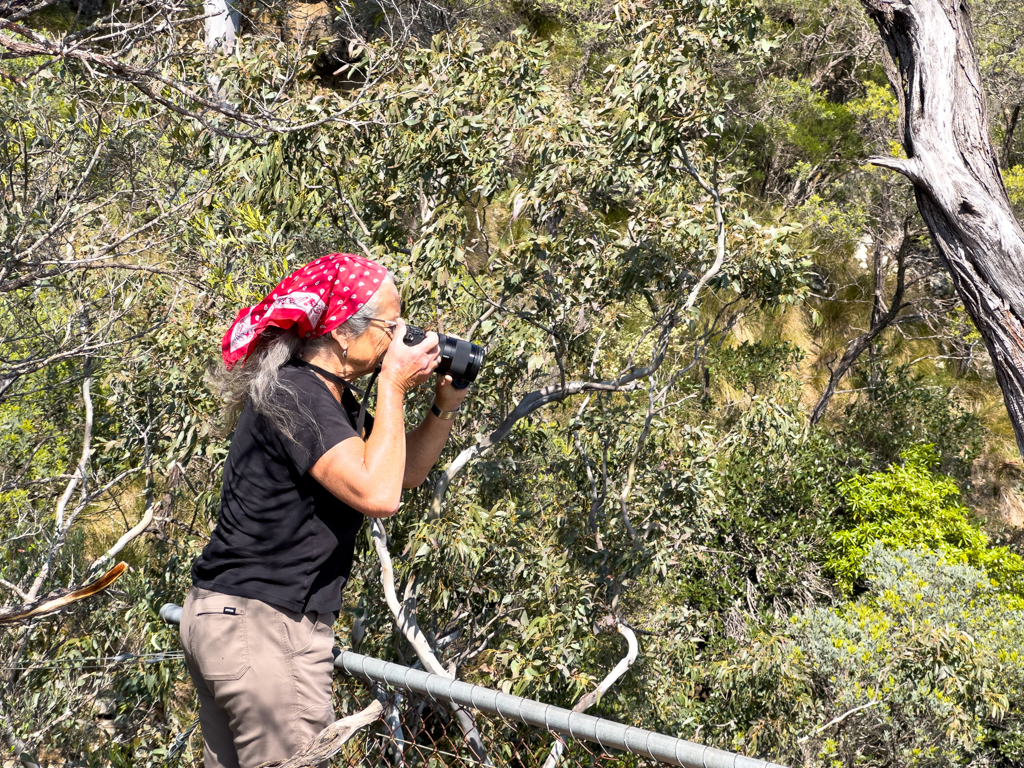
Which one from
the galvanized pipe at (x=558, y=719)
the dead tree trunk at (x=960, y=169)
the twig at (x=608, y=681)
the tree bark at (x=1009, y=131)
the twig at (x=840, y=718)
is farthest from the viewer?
the tree bark at (x=1009, y=131)

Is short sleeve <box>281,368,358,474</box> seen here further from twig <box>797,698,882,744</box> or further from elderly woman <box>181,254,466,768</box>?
twig <box>797,698,882,744</box>

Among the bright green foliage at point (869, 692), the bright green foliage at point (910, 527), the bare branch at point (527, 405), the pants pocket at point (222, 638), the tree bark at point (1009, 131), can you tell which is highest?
the pants pocket at point (222, 638)

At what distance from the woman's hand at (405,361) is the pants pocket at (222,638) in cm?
51

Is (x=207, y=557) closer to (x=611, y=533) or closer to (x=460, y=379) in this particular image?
(x=460, y=379)

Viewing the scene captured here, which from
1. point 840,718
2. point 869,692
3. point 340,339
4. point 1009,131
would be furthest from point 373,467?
point 1009,131

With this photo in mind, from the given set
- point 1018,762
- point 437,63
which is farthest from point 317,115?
point 1018,762

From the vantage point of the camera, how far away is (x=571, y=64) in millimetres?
10820

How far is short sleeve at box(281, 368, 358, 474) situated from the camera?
5.45 feet

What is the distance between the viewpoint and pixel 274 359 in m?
1.79

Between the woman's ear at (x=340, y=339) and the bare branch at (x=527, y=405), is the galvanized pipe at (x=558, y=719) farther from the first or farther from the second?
the bare branch at (x=527, y=405)

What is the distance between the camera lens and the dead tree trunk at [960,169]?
2738mm

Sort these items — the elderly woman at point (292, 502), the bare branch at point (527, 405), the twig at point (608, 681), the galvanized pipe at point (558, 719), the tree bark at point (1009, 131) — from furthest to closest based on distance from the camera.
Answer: the tree bark at point (1009, 131) → the twig at point (608, 681) → the bare branch at point (527, 405) → the elderly woman at point (292, 502) → the galvanized pipe at point (558, 719)

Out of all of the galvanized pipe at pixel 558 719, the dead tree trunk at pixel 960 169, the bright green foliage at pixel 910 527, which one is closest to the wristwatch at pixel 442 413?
the galvanized pipe at pixel 558 719

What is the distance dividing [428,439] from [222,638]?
61 centimetres
